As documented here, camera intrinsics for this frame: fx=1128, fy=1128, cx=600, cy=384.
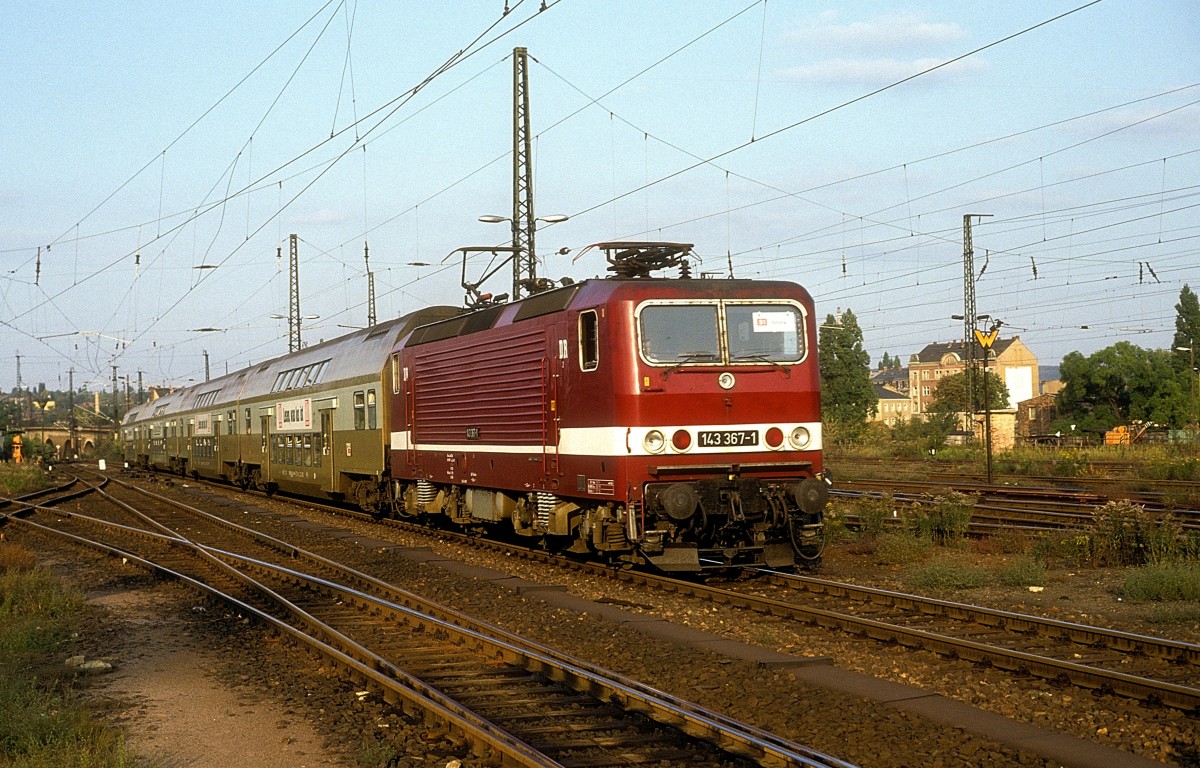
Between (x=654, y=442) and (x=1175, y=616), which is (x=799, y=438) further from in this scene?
(x=1175, y=616)

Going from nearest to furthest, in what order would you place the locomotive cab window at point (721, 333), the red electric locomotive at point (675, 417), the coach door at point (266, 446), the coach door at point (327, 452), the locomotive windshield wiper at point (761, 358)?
the red electric locomotive at point (675, 417)
the locomotive cab window at point (721, 333)
the locomotive windshield wiper at point (761, 358)
the coach door at point (327, 452)
the coach door at point (266, 446)

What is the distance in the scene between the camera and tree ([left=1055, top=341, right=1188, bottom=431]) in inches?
2781

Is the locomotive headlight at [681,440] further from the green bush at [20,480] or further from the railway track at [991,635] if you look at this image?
the green bush at [20,480]

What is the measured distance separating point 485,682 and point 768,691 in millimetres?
2127

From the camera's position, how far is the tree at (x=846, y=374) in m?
71.4

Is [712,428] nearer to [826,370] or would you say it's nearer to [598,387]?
[598,387]

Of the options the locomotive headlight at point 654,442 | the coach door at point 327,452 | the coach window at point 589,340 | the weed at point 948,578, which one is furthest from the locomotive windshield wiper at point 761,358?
the coach door at point 327,452

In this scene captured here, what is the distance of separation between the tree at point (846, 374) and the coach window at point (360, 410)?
163 ft

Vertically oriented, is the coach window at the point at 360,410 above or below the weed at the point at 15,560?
above

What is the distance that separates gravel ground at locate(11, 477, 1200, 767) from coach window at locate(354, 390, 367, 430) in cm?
1026

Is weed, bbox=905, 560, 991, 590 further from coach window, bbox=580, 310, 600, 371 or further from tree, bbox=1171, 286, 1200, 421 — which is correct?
tree, bbox=1171, 286, 1200, 421

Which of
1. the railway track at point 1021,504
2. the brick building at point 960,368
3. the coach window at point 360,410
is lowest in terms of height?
the railway track at point 1021,504

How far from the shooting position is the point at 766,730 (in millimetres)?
6906

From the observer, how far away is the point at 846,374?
72.5 metres
